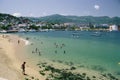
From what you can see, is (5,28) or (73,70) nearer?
(73,70)

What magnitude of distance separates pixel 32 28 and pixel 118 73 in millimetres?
94562

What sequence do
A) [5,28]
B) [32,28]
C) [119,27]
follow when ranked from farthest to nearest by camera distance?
[119,27] → [32,28] → [5,28]

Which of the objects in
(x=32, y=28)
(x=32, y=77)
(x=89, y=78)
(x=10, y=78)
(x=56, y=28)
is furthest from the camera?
(x=56, y=28)

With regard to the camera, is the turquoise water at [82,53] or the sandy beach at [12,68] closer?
the sandy beach at [12,68]

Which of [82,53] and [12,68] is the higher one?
[12,68]

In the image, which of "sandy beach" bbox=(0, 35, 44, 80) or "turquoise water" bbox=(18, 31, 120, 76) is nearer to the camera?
"sandy beach" bbox=(0, 35, 44, 80)

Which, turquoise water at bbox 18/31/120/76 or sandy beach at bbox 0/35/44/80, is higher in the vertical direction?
sandy beach at bbox 0/35/44/80

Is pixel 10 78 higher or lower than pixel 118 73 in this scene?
higher

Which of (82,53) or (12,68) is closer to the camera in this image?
(12,68)

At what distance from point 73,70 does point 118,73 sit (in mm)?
3346

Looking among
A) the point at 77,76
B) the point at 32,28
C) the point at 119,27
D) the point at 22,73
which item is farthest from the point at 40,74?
the point at 119,27

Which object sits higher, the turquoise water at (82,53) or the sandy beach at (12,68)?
the sandy beach at (12,68)

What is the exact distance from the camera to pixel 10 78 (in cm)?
1298

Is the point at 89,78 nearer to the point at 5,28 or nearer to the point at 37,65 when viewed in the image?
the point at 37,65
